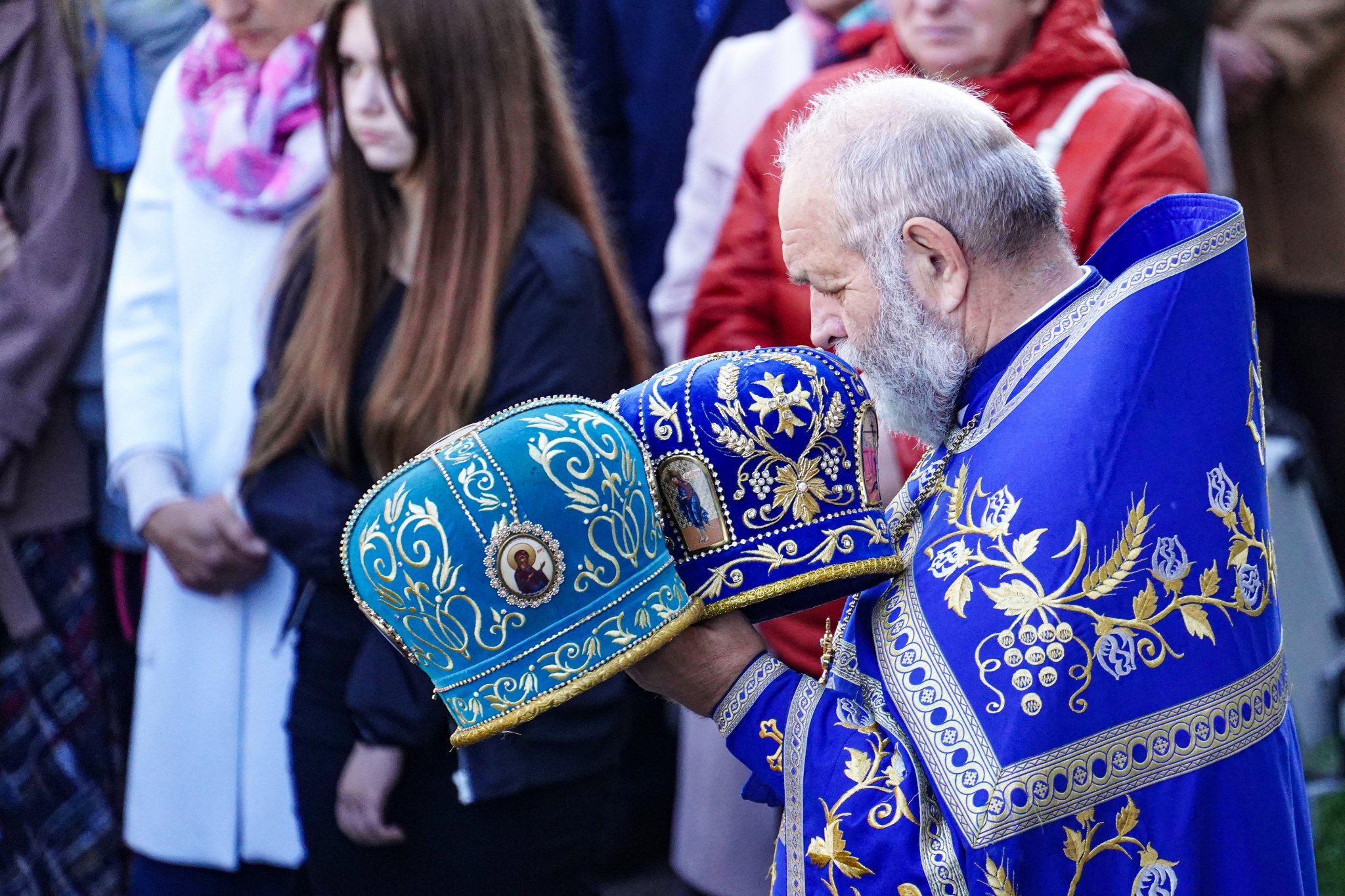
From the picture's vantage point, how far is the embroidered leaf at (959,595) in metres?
1.61

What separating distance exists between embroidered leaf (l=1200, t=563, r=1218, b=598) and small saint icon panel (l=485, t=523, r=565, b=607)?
0.66 meters

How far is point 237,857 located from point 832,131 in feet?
7.58

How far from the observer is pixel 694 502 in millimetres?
1700

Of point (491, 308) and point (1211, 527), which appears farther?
point (491, 308)

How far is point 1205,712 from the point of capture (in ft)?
5.28

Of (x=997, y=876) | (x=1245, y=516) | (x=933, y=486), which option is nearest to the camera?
(x=997, y=876)

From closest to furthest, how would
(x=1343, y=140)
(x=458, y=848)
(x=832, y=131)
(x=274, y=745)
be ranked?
(x=832, y=131)
(x=458, y=848)
(x=274, y=745)
(x=1343, y=140)

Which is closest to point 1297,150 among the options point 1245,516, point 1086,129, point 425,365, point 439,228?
point 1086,129

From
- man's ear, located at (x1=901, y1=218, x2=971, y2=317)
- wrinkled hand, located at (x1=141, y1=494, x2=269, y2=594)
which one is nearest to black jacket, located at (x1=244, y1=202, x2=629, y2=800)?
wrinkled hand, located at (x1=141, y1=494, x2=269, y2=594)

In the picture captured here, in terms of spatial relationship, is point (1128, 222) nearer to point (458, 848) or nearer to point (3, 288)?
point (458, 848)

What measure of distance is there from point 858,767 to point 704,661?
0.69ft

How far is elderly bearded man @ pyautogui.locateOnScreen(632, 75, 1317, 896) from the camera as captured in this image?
5.14 ft

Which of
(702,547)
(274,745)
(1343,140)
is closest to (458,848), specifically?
(274,745)

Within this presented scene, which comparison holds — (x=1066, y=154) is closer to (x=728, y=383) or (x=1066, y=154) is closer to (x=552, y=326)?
(x=552, y=326)
